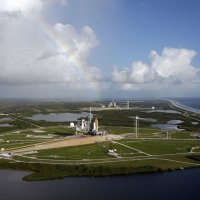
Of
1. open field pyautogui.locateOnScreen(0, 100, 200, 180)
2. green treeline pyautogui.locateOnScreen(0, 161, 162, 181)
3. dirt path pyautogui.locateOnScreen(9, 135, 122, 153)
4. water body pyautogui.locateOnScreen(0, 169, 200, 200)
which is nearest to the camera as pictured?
water body pyautogui.locateOnScreen(0, 169, 200, 200)

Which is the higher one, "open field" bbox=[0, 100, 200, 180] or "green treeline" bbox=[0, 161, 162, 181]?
"open field" bbox=[0, 100, 200, 180]

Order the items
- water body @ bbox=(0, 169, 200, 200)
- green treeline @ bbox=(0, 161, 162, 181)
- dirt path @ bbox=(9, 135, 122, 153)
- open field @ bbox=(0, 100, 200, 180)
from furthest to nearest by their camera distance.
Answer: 1. dirt path @ bbox=(9, 135, 122, 153)
2. open field @ bbox=(0, 100, 200, 180)
3. green treeline @ bbox=(0, 161, 162, 181)
4. water body @ bbox=(0, 169, 200, 200)

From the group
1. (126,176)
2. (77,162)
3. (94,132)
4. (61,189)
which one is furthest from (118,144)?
(61,189)

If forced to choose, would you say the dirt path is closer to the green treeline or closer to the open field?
the open field

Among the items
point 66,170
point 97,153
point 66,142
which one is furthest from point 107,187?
point 66,142

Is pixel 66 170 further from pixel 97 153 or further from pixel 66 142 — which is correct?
pixel 66 142

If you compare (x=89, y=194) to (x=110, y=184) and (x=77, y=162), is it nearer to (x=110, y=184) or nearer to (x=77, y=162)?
(x=110, y=184)

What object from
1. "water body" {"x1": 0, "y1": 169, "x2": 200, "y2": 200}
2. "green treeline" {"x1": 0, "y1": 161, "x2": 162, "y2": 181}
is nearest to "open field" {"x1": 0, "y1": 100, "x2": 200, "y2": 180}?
"green treeline" {"x1": 0, "y1": 161, "x2": 162, "y2": 181}

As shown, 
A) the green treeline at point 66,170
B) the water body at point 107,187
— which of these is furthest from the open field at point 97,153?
the water body at point 107,187

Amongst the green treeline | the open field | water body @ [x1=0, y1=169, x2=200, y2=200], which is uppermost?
the open field
